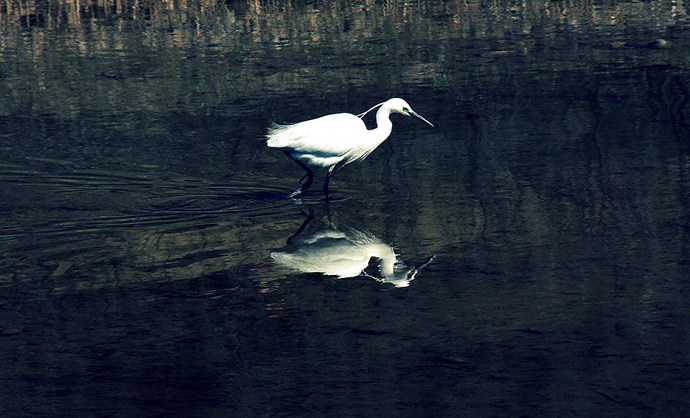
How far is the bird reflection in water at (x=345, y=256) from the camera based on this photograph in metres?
5.68

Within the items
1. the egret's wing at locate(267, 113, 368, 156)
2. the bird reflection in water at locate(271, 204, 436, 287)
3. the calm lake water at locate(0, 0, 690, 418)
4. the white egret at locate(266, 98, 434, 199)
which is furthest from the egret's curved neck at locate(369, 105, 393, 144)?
the bird reflection in water at locate(271, 204, 436, 287)

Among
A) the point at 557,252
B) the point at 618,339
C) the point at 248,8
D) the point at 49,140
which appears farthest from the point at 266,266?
the point at 248,8

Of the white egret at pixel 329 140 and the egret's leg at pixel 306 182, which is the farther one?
the egret's leg at pixel 306 182

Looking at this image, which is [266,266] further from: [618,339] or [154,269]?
[618,339]

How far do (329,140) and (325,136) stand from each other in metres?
0.06

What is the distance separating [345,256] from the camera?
19.7 ft

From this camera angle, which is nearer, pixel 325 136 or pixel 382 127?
pixel 325 136

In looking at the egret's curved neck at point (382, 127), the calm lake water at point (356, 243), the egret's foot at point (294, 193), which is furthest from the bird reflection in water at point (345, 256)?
the egret's curved neck at point (382, 127)

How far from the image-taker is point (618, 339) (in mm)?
4559

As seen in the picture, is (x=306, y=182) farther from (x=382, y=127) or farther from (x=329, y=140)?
(x=382, y=127)

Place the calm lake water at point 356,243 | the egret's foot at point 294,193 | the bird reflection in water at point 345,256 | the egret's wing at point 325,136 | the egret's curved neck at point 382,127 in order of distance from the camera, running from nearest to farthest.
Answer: the calm lake water at point 356,243 < the bird reflection in water at point 345,256 < the egret's wing at point 325,136 < the egret's foot at point 294,193 < the egret's curved neck at point 382,127

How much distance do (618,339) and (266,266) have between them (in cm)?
248

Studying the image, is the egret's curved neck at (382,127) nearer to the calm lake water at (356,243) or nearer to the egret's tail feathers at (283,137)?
the calm lake water at (356,243)

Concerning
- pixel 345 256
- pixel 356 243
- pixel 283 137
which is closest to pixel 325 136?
pixel 283 137
